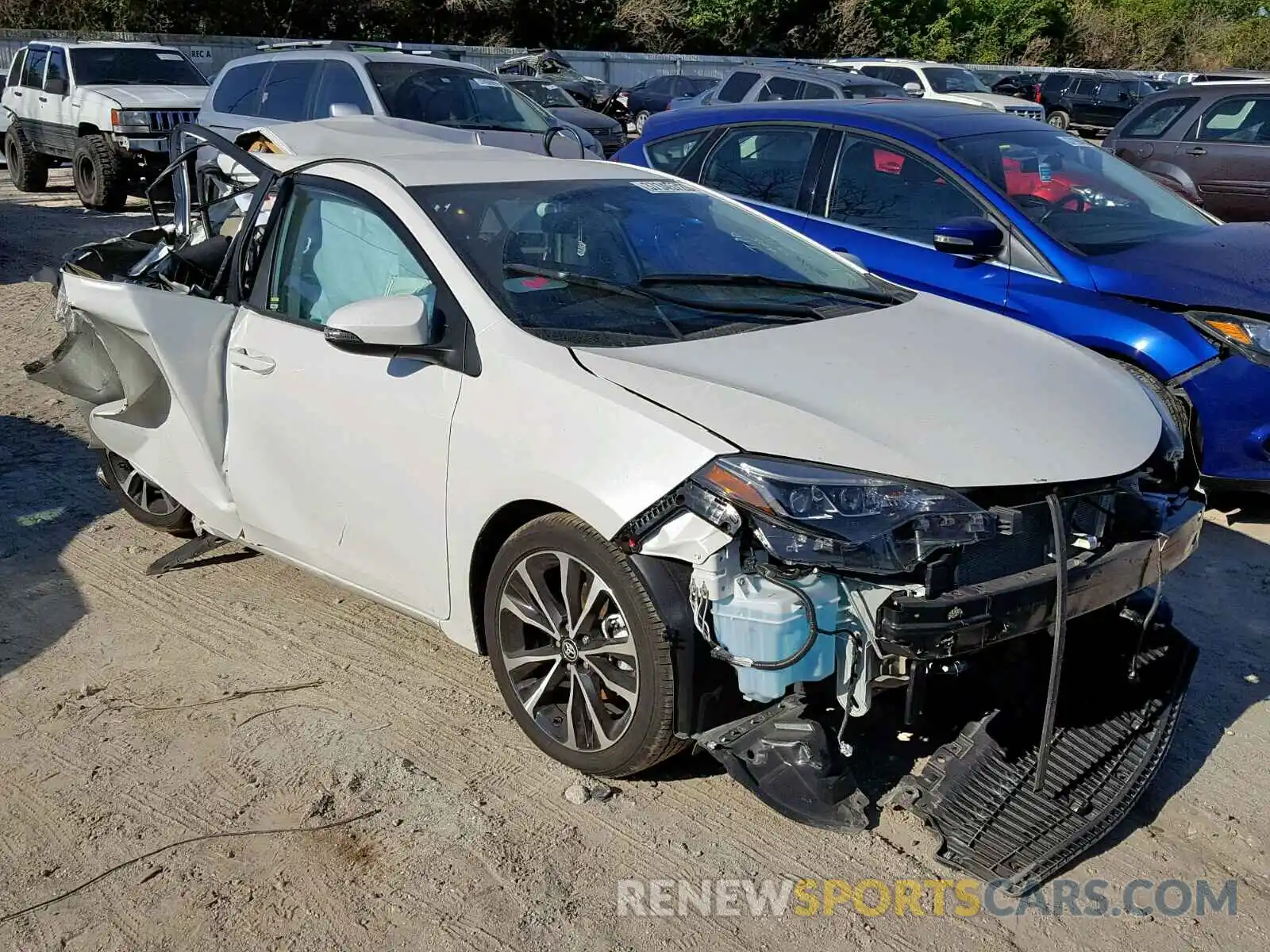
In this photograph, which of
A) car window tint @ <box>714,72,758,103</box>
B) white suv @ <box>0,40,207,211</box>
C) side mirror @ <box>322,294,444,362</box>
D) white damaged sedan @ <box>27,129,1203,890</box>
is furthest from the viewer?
car window tint @ <box>714,72,758,103</box>

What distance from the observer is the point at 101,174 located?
46.7ft

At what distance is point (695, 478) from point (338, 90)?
30.1ft

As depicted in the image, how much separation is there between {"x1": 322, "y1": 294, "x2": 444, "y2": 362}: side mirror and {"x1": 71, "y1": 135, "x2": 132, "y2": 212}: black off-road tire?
40.1 feet

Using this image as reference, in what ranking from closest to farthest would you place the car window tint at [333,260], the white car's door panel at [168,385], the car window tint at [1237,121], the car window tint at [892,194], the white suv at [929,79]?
the car window tint at [333,260] < the white car's door panel at [168,385] < the car window tint at [892,194] < the car window tint at [1237,121] < the white suv at [929,79]

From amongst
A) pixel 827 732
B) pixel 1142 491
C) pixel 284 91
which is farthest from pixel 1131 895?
pixel 284 91

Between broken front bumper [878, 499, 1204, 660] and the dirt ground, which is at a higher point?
broken front bumper [878, 499, 1204, 660]

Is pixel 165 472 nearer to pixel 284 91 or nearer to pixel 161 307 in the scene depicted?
pixel 161 307

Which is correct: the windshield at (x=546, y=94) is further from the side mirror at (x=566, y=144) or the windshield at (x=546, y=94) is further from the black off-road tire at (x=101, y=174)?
the side mirror at (x=566, y=144)

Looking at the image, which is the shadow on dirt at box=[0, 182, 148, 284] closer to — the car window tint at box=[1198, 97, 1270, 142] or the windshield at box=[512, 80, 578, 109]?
the windshield at box=[512, 80, 578, 109]

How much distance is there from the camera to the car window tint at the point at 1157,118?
437 inches

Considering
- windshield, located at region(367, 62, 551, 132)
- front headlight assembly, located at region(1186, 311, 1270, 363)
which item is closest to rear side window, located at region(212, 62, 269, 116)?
windshield, located at region(367, 62, 551, 132)

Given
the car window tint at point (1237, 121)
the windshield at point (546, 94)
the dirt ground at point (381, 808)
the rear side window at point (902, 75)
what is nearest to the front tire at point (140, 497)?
the dirt ground at point (381, 808)

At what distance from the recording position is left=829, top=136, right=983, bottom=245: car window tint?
6012mm

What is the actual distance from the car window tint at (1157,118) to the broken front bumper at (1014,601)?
9170 millimetres
